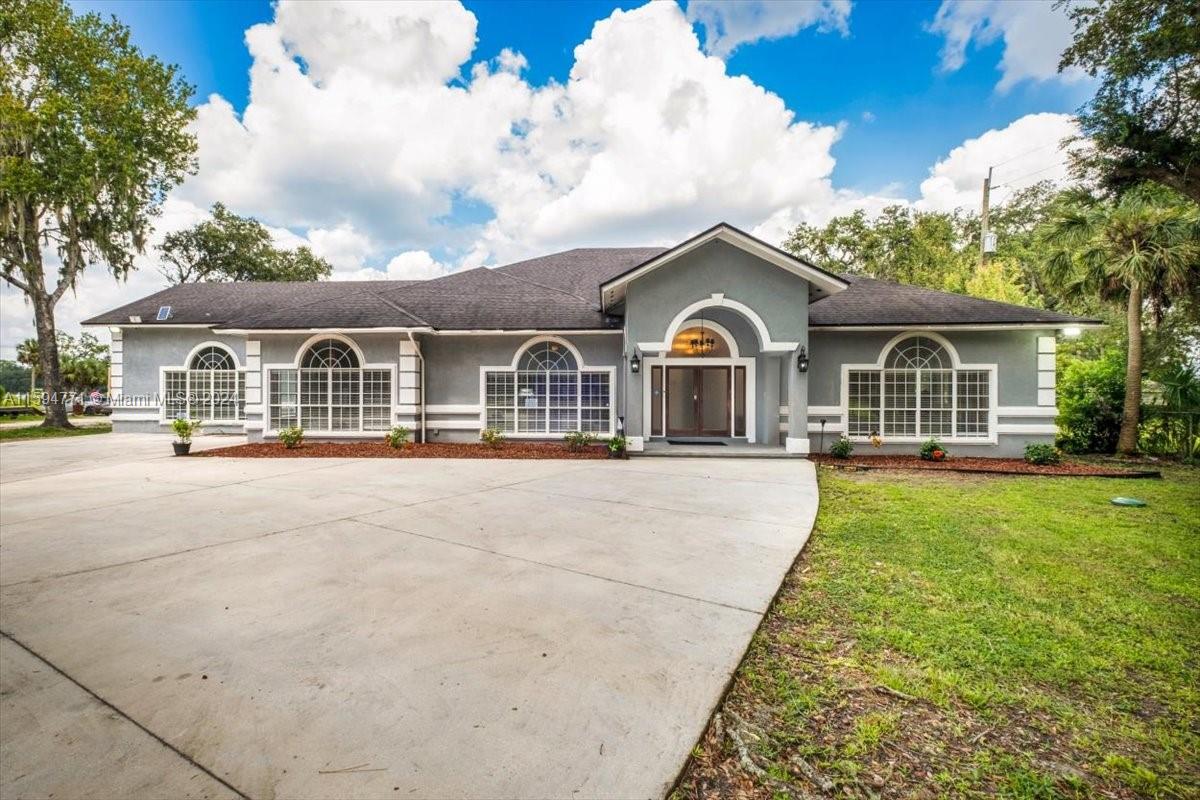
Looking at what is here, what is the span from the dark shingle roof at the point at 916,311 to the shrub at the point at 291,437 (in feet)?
44.1

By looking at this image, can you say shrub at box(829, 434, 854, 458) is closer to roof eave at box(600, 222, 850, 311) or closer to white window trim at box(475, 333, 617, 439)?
roof eave at box(600, 222, 850, 311)

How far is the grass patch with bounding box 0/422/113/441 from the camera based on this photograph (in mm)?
16067

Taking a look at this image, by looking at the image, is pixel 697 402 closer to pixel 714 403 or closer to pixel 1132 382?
pixel 714 403

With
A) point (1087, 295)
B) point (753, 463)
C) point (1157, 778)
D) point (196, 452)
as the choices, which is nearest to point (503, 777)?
point (1157, 778)

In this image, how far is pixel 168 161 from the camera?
19922 mm

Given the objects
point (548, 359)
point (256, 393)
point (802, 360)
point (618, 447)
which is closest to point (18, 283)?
point (256, 393)

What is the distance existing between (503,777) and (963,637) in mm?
3133

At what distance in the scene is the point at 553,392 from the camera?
45.0 ft

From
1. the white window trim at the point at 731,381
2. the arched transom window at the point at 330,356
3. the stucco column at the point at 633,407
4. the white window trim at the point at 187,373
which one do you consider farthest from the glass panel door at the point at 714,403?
the white window trim at the point at 187,373

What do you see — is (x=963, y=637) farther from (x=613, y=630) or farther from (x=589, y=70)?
(x=589, y=70)

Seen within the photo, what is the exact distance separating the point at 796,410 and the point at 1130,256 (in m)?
8.39

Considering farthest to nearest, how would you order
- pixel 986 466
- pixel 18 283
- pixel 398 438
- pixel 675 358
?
pixel 18 283, pixel 675 358, pixel 398 438, pixel 986 466

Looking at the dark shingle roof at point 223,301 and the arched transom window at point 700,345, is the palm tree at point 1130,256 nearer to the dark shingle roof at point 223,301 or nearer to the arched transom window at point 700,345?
the arched transom window at point 700,345

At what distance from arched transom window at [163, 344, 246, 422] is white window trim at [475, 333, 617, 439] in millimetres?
9231
